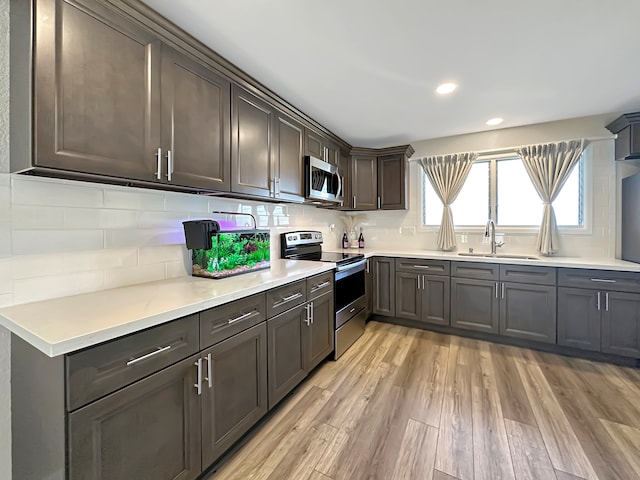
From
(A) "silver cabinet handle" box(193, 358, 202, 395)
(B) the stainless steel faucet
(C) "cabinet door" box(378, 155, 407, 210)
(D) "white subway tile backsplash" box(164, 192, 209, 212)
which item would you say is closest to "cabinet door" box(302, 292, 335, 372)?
(A) "silver cabinet handle" box(193, 358, 202, 395)

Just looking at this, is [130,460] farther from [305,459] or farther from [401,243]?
[401,243]

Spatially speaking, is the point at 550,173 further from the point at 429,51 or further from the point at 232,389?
the point at 232,389

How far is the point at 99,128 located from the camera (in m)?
1.19

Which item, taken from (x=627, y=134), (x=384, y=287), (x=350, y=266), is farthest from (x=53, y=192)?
(x=627, y=134)

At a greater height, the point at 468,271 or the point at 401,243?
the point at 401,243

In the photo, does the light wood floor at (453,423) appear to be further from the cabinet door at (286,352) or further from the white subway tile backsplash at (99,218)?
the white subway tile backsplash at (99,218)

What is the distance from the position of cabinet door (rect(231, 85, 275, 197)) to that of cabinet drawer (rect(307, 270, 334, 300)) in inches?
30.2

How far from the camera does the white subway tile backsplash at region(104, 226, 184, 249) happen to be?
151 centimetres

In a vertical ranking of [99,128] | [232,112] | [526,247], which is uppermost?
[232,112]

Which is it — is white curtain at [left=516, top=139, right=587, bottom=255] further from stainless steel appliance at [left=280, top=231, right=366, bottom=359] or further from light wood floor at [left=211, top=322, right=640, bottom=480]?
stainless steel appliance at [left=280, top=231, right=366, bottom=359]

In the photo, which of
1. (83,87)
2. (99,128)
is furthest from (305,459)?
(83,87)

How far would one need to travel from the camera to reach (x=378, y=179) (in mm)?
3771

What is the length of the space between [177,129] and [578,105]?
3413 millimetres

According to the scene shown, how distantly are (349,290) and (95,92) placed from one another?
2.43 metres
